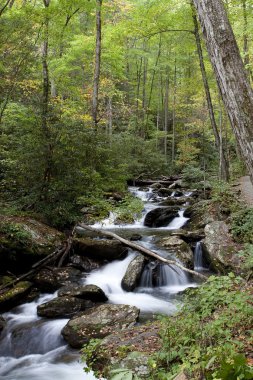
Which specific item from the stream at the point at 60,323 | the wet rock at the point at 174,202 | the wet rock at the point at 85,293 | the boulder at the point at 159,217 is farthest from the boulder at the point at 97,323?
the wet rock at the point at 174,202

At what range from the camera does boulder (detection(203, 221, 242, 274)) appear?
27.7ft

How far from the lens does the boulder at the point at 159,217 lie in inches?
528

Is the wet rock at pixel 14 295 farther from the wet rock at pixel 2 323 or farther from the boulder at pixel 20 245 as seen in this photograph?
the boulder at pixel 20 245

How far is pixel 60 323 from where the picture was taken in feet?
22.5

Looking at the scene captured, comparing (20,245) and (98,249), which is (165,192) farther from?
(20,245)

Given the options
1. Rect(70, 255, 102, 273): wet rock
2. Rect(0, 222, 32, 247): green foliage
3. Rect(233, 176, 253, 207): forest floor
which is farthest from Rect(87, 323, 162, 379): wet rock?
Rect(233, 176, 253, 207): forest floor

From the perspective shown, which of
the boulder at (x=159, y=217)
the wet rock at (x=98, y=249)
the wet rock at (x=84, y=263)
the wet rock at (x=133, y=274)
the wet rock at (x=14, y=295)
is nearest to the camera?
the wet rock at (x=14, y=295)

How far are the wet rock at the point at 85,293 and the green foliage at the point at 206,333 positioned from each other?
3072 mm

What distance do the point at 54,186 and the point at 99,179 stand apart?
1.40 m

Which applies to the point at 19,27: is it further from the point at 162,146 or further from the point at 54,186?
the point at 162,146

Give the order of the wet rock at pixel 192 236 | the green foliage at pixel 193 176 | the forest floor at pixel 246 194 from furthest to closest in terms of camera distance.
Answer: the green foliage at pixel 193 176, the forest floor at pixel 246 194, the wet rock at pixel 192 236

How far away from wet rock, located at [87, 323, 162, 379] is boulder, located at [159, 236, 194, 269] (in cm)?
399

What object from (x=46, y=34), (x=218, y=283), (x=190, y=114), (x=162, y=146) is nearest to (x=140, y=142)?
(x=190, y=114)

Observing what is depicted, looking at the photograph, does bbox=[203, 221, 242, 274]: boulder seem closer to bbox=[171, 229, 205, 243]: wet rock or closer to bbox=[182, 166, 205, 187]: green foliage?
bbox=[171, 229, 205, 243]: wet rock
